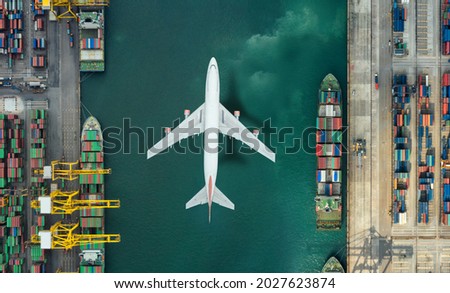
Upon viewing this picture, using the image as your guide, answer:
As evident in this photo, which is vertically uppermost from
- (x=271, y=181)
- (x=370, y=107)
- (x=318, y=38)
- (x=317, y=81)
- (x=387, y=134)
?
(x=318, y=38)

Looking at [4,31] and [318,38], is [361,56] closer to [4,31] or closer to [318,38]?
[318,38]

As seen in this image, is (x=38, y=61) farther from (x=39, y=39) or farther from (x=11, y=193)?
(x=11, y=193)

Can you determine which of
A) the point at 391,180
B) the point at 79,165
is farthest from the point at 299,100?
the point at 79,165

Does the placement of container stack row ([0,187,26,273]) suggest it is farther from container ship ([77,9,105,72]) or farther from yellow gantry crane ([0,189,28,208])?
container ship ([77,9,105,72])

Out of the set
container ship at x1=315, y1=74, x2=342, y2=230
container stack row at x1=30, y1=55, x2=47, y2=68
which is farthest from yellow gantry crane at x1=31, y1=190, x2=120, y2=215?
container ship at x1=315, y1=74, x2=342, y2=230

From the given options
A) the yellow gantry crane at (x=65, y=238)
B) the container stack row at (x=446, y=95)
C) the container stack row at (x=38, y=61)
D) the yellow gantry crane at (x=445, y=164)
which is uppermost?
the container stack row at (x=38, y=61)

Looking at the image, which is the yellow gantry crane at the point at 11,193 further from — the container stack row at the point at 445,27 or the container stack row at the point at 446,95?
the container stack row at the point at 445,27

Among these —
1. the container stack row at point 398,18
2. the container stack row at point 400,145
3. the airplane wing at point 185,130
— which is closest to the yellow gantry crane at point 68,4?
the airplane wing at point 185,130
